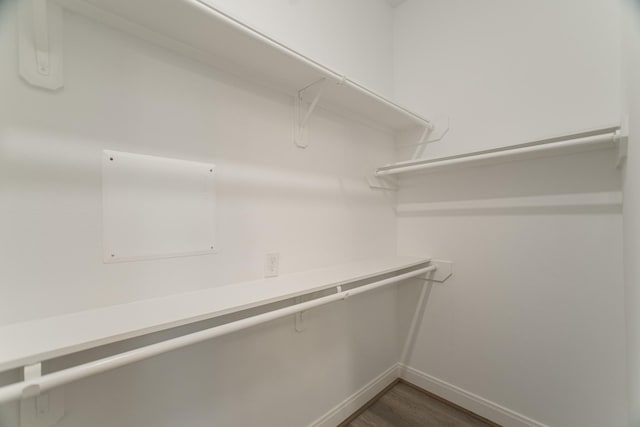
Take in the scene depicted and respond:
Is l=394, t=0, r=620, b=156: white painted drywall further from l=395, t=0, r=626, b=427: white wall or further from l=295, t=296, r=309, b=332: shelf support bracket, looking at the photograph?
l=295, t=296, r=309, b=332: shelf support bracket

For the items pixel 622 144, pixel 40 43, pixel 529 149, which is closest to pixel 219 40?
pixel 40 43

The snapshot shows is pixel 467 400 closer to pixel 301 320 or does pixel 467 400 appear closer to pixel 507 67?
pixel 301 320

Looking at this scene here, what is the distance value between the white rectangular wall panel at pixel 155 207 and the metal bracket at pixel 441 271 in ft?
4.93

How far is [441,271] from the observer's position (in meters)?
1.75

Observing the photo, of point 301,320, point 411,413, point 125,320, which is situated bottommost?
point 411,413

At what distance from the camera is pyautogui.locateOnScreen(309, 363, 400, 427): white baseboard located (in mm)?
1436

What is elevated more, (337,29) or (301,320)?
(337,29)

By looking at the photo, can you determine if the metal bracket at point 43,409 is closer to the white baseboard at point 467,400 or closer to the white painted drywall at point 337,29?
the white painted drywall at point 337,29

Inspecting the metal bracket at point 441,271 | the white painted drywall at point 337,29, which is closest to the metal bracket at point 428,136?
the white painted drywall at point 337,29

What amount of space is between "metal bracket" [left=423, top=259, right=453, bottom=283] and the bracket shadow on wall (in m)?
1.17

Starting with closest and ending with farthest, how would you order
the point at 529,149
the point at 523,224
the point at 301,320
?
the point at 529,149
the point at 301,320
the point at 523,224

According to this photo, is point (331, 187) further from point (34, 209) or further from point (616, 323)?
point (616, 323)

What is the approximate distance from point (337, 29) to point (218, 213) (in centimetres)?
143

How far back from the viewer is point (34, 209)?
707 mm
